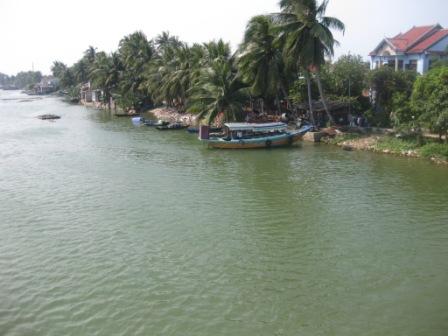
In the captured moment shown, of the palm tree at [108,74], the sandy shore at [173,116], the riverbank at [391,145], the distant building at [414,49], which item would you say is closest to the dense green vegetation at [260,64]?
the sandy shore at [173,116]

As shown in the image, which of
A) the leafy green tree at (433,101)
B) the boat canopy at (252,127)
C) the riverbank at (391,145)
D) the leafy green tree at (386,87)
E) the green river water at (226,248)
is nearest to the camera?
the green river water at (226,248)

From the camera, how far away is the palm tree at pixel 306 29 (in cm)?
3209

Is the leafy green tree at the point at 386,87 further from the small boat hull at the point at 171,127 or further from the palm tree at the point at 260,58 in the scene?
the small boat hull at the point at 171,127

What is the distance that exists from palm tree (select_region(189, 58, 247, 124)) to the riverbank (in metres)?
8.02

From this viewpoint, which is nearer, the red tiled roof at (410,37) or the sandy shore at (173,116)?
the red tiled roof at (410,37)

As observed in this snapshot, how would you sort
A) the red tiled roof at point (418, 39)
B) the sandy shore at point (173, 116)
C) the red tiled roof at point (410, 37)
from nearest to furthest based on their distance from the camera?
the red tiled roof at point (418, 39)
the red tiled roof at point (410, 37)
the sandy shore at point (173, 116)

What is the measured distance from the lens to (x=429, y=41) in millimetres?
44750

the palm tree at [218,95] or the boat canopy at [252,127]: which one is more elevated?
the palm tree at [218,95]

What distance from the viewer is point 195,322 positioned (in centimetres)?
1059

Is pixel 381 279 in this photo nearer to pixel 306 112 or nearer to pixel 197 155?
pixel 197 155

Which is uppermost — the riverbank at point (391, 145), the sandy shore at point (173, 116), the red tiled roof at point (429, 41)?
the red tiled roof at point (429, 41)

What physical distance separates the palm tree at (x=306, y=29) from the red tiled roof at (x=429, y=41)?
55.1 ft

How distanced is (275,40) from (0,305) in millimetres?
27984

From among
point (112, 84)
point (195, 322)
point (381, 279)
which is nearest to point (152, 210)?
point (195, 322)
